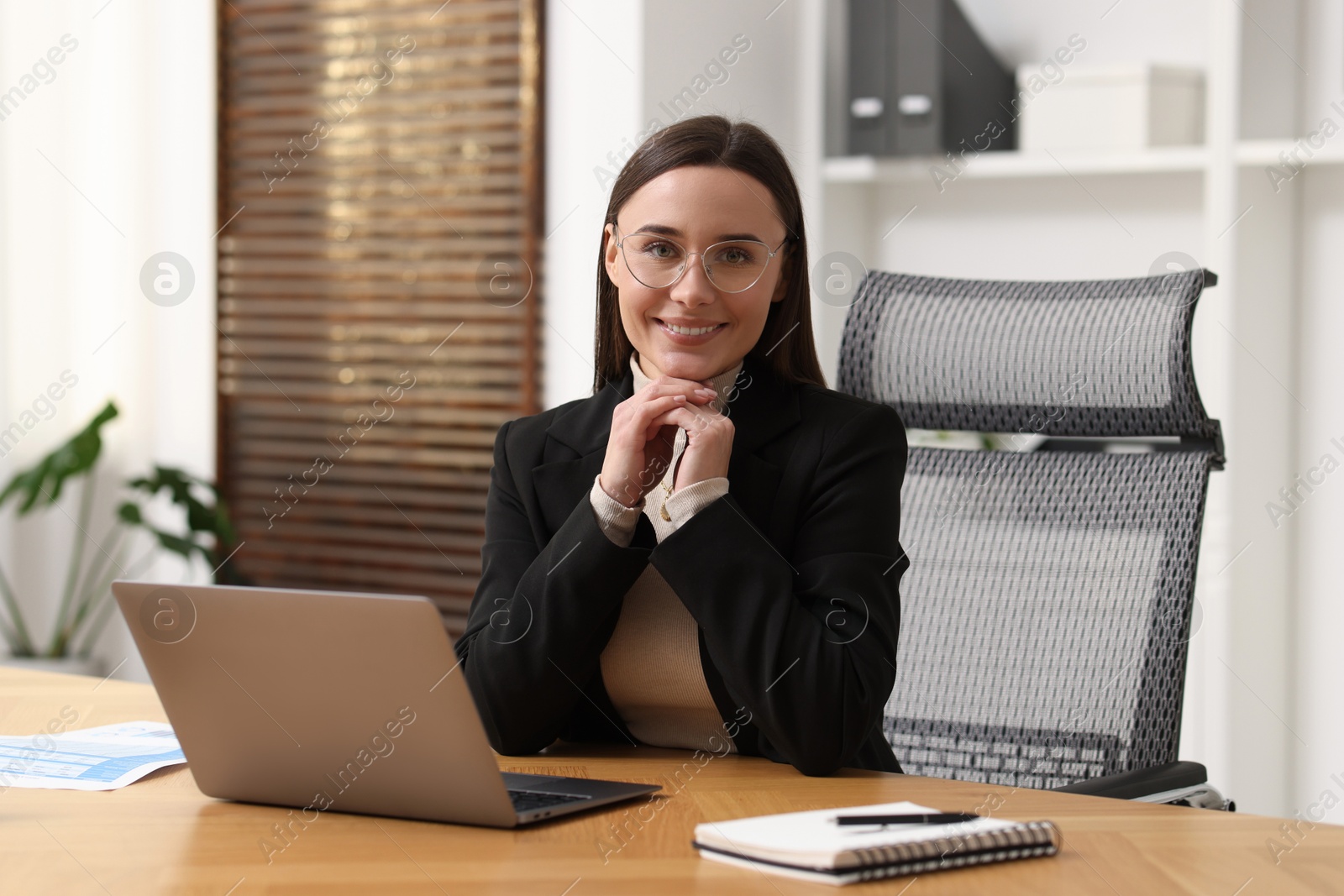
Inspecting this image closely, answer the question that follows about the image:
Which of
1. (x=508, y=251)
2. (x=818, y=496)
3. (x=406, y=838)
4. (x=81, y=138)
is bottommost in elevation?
(x=406, y=838)

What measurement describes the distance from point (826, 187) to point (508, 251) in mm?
744

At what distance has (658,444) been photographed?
4.38 ft

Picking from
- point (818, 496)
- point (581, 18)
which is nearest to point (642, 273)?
point (818, 496)

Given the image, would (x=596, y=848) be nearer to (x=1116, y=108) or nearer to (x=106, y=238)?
(x=1116, y=108)

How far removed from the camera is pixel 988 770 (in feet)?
5.33

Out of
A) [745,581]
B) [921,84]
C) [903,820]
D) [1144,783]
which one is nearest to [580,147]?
[921,84]

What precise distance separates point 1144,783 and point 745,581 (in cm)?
45

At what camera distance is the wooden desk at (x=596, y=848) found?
2.88ft

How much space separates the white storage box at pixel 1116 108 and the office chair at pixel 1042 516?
1166mm

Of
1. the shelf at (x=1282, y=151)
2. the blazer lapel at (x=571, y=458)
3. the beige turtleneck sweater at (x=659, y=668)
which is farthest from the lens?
the shelf at (x=1282, y=151)

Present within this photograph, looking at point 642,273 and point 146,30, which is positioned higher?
point 146,30

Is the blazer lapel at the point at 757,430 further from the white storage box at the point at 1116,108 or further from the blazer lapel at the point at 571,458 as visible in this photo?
the white storage box at the point at 1116,108

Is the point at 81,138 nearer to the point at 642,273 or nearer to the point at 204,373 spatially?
the point at 204,373

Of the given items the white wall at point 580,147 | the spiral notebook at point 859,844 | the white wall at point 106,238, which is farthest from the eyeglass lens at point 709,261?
the white wall at point 106,238
